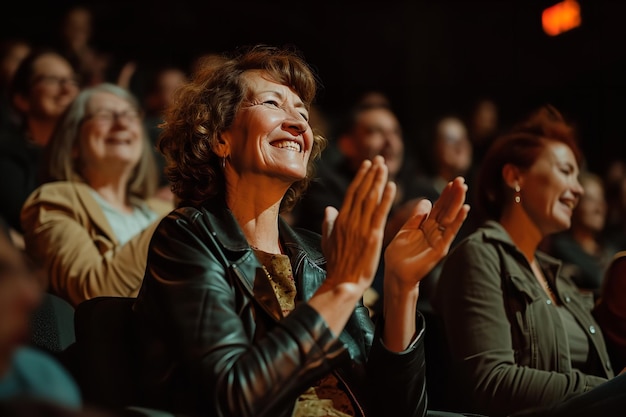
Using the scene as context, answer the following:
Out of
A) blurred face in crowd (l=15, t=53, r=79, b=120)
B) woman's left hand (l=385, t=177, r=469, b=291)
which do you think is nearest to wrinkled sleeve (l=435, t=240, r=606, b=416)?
woman's left hand (l=385, t=177, r=469, b=291)

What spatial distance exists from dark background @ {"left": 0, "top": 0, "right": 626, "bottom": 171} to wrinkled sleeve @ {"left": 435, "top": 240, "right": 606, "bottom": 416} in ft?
9.86

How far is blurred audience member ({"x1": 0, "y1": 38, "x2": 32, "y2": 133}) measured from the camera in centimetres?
461

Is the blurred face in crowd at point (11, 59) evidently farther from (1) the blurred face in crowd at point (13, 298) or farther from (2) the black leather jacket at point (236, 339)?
(1) the blurred face in crowd at point (13, 298)

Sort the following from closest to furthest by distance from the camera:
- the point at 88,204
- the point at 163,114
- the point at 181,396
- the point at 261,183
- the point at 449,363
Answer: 1. the point at 181,396
2. the point at 261,183
3. the point at 163,114
4. the point at 449,363
5. the point at 88,204

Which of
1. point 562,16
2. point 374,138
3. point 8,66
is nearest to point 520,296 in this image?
point 562,16

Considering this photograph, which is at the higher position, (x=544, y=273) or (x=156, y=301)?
(x=156, y=301)

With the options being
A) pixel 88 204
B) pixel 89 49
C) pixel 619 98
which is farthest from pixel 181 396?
pixel 619 98

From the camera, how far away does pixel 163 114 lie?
2.29 metres

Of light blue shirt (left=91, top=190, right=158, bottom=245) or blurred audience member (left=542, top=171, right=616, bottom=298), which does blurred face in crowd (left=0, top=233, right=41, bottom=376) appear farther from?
blurred audience member (left=542, top=171, right=616, bottom=298)

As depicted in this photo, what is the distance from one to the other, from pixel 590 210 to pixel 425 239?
3369 mm

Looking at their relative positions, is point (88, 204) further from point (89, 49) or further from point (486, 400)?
point (89, 49)

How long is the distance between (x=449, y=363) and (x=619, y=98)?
373cm

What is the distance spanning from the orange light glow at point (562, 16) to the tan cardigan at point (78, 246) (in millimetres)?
2008

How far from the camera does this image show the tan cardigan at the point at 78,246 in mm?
2701
